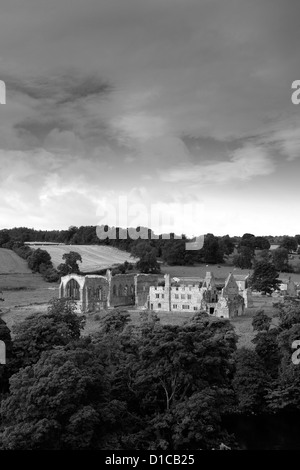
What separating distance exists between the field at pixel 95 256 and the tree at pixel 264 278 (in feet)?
156

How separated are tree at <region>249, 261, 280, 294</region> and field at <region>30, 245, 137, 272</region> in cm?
4754

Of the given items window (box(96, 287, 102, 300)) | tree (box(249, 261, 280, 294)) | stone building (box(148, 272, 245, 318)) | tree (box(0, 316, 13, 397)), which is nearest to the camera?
tree (box(0, 316, 13, 397))

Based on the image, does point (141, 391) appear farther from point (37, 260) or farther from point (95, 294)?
point (37, 260)

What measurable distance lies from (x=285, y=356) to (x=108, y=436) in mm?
20528

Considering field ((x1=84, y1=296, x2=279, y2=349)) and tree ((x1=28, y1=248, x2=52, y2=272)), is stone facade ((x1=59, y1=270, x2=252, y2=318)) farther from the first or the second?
tree ((x1=28, y1=248, x2=52, y2=272))

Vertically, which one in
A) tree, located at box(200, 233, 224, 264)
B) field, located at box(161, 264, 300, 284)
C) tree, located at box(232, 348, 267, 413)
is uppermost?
tree, located at box(200, 233, 224, 264)

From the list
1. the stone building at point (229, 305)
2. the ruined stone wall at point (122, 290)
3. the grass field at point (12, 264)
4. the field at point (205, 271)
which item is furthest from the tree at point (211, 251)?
the stone building at point (229, 305)

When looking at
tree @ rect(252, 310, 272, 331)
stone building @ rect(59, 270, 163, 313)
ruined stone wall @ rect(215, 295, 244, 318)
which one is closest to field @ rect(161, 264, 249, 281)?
stone building @ rect(59, 270, 163, 313)

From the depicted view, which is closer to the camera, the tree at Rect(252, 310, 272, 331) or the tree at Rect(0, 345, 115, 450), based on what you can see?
the tree at Rect(0, 345, 115, 450)

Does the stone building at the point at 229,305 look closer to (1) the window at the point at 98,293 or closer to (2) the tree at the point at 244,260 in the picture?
(1) the window at the point at 98,293

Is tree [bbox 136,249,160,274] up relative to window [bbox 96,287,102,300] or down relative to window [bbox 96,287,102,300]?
up

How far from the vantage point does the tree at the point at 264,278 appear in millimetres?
95250

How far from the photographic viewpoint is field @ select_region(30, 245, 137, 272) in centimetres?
13521

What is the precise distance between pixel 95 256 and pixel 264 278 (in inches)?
2607
